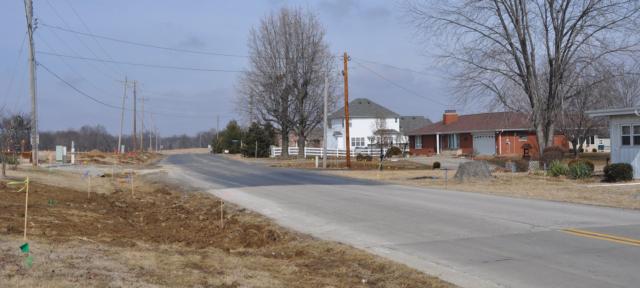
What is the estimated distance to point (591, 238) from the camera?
11.3m

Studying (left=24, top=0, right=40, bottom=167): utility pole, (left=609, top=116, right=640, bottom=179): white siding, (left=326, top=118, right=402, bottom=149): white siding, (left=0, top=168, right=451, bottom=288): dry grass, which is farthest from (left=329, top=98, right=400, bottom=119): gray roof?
(left=0, top=168, right=451, bottom=288): dry grass

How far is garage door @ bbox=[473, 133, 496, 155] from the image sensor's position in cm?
6454

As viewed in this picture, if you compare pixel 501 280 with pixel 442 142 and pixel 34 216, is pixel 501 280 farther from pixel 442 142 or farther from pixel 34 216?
pixel 442 142

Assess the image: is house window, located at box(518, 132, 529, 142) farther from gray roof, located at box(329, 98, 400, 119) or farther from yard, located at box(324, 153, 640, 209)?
yard, located at box(324, 153, 640, 209)

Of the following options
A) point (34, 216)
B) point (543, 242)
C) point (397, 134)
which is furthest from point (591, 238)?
point (397, 134)

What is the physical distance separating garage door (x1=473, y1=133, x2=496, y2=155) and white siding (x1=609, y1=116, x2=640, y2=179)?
115 ft

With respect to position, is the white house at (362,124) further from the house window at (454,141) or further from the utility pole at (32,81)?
the utility pole at (32,81)

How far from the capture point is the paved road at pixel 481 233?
857 centimetres

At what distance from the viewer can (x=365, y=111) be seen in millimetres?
87750

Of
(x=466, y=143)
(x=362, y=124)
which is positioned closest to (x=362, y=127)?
(x=362, y=124)

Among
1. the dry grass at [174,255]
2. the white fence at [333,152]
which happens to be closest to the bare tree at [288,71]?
the white fence at [333,152]

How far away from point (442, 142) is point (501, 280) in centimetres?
6598

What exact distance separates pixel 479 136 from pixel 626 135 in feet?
124

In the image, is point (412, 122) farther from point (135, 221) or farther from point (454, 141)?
point (135, 221)
